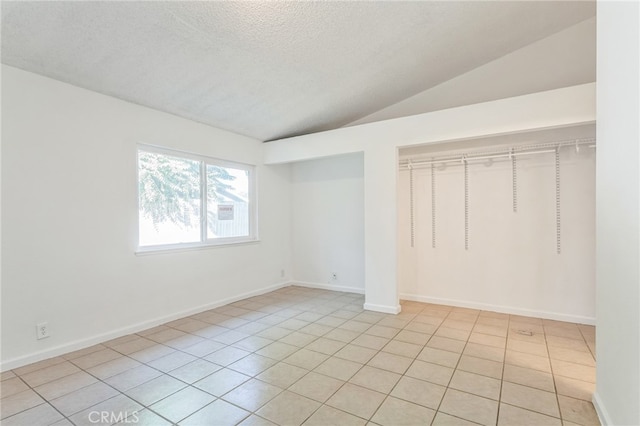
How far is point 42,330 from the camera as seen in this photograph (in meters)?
2.56

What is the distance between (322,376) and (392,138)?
2.74m

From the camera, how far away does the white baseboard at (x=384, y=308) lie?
148 inches

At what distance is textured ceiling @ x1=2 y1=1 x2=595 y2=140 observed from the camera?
2.16 metres

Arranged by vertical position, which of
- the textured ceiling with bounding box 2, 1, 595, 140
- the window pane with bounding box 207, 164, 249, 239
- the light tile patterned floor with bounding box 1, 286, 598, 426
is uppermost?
the textured ceiling with bounding box 2, 1, 595, 140

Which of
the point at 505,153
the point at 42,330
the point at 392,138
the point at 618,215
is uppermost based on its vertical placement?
the point at 392,138

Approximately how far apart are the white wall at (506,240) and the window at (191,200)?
242 cm

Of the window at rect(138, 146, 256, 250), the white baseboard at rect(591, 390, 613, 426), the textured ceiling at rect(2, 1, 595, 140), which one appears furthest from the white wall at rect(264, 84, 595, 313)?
the white baseboard at rect(591, 390, 613, 426)

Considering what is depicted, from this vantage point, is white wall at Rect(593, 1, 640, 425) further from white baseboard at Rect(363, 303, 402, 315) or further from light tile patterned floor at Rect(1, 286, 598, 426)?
white baseboard at Rect(363, 303, 402, 315)

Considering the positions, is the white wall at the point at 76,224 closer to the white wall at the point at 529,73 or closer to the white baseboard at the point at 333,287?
the white baseboard at the point at 333,287

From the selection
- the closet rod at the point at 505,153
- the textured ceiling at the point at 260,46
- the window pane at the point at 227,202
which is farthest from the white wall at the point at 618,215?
the window pane at the point at 227,202

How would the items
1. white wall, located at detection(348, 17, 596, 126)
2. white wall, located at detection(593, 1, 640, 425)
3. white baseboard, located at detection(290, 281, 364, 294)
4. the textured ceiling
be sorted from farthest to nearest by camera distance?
1. white baseboard, located at detection(290, 281, 364, 294)
2. white wall, located at detection(348, 17, 596, 126)
3. the textured ceiling
4. white wall, located at detection(593, 1, 640, 425)

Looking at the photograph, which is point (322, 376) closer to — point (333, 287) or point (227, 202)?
point (333, 287)

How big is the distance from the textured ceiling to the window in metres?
0.62

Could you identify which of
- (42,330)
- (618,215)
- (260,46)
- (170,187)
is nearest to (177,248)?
(170,187)
